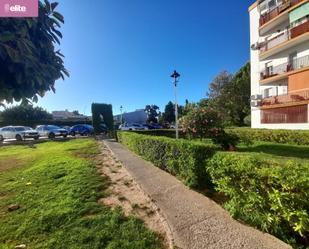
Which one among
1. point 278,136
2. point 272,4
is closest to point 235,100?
point 272,4

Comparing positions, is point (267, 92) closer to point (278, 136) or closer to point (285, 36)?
point (285, 36)

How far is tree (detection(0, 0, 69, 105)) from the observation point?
8.50ft

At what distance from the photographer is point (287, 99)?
21281mm

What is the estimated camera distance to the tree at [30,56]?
2.59 m

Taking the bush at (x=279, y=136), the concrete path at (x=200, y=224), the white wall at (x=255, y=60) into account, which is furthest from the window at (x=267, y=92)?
the concrete path at (x=200, y=224)

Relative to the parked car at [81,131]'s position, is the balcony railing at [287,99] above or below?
above

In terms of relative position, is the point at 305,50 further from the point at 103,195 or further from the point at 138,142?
the point at 103,195

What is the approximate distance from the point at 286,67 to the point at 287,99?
3.34 meters

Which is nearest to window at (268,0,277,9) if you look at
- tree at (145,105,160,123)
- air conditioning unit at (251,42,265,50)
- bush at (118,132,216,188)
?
air conditioning unit at (251,42,265,50)

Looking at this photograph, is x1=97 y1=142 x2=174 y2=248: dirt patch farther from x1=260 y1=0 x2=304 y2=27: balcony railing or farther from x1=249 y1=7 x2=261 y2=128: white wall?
x1=249 y1=7 x2=261 y2=128: white wall

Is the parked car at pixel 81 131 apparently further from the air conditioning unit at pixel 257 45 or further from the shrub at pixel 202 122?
the shrub at pixel 202 122

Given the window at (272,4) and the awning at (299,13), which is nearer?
the awning at (299,13)

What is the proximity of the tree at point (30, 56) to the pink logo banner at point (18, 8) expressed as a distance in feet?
0.21

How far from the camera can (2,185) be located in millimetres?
7809
